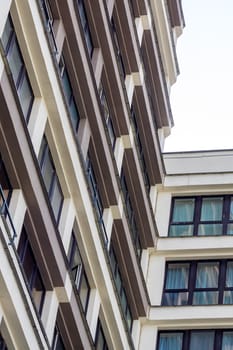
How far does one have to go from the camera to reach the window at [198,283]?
33.6m

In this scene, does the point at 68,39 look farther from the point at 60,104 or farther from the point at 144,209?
the point at 144,209

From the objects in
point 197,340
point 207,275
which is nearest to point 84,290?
point 197,340

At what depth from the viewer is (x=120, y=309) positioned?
94.6ft

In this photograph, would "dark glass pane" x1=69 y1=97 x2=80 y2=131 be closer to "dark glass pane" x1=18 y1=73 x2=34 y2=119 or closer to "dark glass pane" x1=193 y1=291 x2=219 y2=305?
"dark glass pane" x1=18 y1=73 x2=34 y2=119

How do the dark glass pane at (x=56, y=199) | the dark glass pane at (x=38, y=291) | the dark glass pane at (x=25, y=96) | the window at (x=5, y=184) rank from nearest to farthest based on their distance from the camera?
the window at (x=5, y=184) < the dark glass pane at (x=25, y=96) < the dark glass pane at (x=38, y=291) < the dark glass pane at (x=56, y=199)

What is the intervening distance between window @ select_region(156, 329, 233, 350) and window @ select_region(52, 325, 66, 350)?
27.8 feet

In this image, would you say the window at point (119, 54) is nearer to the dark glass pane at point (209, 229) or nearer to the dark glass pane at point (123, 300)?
the dark glass pane at point (209, 229)

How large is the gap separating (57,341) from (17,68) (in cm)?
748

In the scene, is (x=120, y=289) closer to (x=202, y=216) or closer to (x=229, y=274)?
(x=229, y=274)

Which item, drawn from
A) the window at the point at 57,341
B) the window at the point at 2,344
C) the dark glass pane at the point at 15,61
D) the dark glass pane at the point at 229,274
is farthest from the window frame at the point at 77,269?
the dark glass pane at the point at 229,274

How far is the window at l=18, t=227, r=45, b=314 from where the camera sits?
2216 centimetres

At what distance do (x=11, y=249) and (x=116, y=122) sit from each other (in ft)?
41.4

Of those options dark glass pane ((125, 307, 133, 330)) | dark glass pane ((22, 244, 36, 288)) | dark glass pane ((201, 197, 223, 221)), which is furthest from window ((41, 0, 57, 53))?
dark glass pane ((201, 197, 223, 221))

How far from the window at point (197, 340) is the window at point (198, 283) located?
4.24 ft
